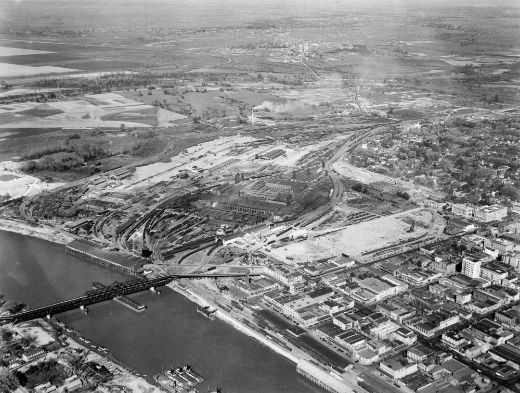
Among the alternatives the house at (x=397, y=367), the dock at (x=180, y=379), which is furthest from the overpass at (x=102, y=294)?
the house at (x=397, y=367)

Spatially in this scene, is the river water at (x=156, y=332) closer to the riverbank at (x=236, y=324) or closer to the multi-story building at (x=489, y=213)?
the riverbank at (x=236, y=324)

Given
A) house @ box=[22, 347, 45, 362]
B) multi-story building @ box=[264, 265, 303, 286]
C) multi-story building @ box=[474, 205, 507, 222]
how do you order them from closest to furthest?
house @ box=[22, 347, 45, 362] < multi-story building @ box=[264, 265, 303, 286] < multi-story building @ box=[474, 205, 507, 222]

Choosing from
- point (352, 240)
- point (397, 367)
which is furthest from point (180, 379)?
point (352, 240)

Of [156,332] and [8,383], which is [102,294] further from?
[8,383]

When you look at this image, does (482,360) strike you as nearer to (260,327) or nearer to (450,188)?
(260,327)

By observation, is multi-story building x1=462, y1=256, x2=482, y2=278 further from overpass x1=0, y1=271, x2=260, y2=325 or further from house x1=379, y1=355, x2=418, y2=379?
overpass x1=0, y1=271, x2=260, y2=325

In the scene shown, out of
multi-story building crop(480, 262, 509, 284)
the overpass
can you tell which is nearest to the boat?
the overpass
